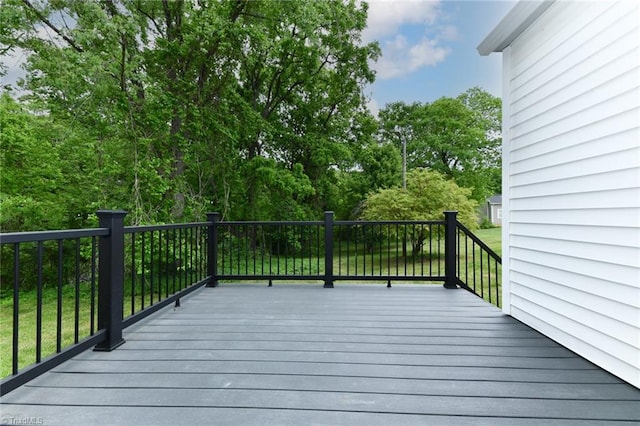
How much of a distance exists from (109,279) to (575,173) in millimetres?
3026

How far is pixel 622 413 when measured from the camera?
1.49 meters

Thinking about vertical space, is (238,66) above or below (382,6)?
below

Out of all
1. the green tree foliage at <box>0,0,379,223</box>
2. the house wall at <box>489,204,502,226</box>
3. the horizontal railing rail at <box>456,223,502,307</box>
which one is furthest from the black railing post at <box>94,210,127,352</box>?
the house wall at <box>489,204,502,226</box>

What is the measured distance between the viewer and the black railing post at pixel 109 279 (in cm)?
217

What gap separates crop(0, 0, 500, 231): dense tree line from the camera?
594 cm

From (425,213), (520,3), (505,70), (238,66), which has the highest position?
(238,66)

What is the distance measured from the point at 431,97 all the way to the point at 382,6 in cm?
759

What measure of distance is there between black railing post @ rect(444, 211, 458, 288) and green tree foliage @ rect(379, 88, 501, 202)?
12.1m

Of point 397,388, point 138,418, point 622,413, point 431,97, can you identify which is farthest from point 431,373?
point 431,97

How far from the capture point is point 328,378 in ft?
5.85

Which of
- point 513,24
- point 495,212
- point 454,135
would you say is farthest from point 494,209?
point 513,24

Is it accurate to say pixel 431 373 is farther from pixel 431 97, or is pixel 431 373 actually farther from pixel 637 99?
pixel 431 97
